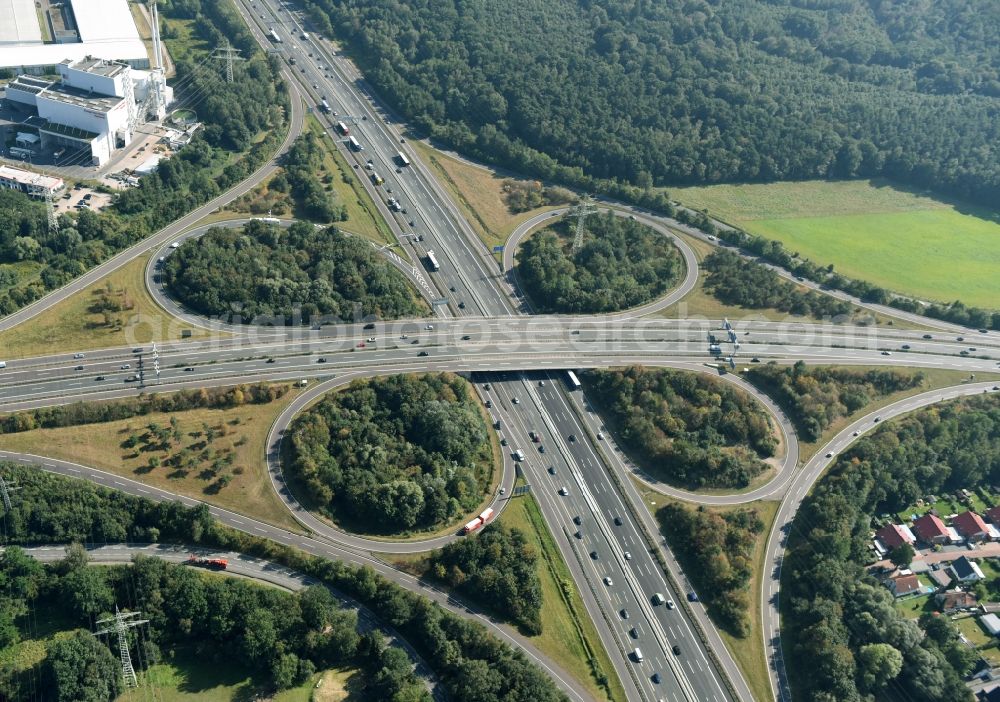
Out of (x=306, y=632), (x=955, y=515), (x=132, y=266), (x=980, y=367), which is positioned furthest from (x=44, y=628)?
(x=980, y=367)

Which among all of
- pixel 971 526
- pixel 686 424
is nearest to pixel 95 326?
pixel 686 424

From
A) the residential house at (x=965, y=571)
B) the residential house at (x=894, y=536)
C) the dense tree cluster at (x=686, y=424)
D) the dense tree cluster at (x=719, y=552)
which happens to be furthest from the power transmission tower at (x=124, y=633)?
the residential house at (x=965, y=571)

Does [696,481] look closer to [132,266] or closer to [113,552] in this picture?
[113,552]

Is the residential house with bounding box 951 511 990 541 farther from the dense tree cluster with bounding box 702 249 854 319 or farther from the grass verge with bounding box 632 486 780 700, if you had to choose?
the dense tree cluster with bounding box 702 249 854 319

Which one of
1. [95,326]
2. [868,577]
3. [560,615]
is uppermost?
[95,326]

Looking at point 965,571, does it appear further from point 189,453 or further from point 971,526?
point 189,453

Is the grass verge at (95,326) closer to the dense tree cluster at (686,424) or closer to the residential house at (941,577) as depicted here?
the dense tree cluster at (686,424)
